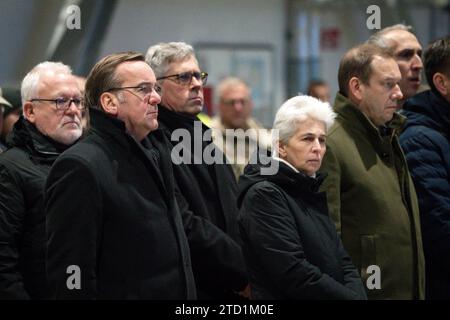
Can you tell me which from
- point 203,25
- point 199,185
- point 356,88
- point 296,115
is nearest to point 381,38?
point 356,88

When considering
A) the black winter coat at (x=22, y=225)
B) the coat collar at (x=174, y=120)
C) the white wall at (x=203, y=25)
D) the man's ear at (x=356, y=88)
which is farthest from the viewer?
the white wall at (x=203, y=25)

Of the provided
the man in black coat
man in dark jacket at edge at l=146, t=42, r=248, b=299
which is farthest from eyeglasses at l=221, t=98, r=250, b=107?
the man in black coat

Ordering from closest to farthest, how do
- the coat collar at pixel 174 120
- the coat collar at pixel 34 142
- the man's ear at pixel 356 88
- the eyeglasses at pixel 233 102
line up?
the coat collar at pixel 34 142 < the coat collar at pixel 174 120 < the man's ear at pixel 356 88 < the eyeglasses at pixel 233 102

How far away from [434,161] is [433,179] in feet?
0.24

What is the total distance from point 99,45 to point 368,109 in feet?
11.9

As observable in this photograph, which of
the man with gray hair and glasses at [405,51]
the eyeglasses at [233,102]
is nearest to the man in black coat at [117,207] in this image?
the man with gray hair and glasses at [405,51]

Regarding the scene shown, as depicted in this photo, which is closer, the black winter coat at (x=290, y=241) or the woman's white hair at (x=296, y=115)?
the black winter coat at (x=290, y=241)

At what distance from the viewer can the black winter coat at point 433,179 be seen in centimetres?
300

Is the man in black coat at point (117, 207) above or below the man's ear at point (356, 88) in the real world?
below

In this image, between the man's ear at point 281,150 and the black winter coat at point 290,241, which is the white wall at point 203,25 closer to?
the man's ear at point 281,150

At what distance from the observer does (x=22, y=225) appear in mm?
2705

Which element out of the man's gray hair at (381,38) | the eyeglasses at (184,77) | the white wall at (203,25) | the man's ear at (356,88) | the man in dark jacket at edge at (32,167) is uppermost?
the white wall at (203,25)

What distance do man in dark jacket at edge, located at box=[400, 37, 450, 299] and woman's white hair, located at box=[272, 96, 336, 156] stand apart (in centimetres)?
58

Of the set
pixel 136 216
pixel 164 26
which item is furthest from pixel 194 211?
pixel 164 26
